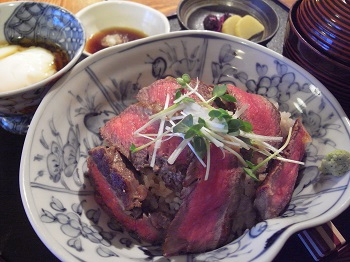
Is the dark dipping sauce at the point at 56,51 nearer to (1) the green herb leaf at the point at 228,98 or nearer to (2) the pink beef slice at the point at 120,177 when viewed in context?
(2) the pink beef slice at the point at 120,177

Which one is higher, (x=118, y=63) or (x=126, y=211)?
(x=118, y=63)

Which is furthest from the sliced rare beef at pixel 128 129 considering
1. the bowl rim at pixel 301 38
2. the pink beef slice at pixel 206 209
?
the bowl rim at pixel 301 38

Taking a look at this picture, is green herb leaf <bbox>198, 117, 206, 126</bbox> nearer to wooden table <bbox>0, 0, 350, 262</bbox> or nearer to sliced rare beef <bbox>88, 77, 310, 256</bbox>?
sliced rare beef <bbox>88, 77, 310, 256</bbox>

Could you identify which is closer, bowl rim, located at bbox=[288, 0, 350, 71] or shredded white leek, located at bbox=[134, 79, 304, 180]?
shredded white leek, located at bbox=[134, 79, 304, 180]

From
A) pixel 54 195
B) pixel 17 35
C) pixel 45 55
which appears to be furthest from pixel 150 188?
pixel 17 35

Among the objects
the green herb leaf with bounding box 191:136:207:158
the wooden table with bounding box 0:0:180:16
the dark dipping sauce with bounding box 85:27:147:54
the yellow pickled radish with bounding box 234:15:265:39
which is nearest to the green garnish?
the green herb leaf with bounding box 191:136:207:158

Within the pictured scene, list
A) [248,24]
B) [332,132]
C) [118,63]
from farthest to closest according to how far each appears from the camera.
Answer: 1. [248,24]
2. [118,63]
3. [332,132]

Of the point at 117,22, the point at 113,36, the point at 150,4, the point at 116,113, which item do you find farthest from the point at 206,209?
the point at 150,4

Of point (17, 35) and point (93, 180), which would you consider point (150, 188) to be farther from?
point (17, 35)
